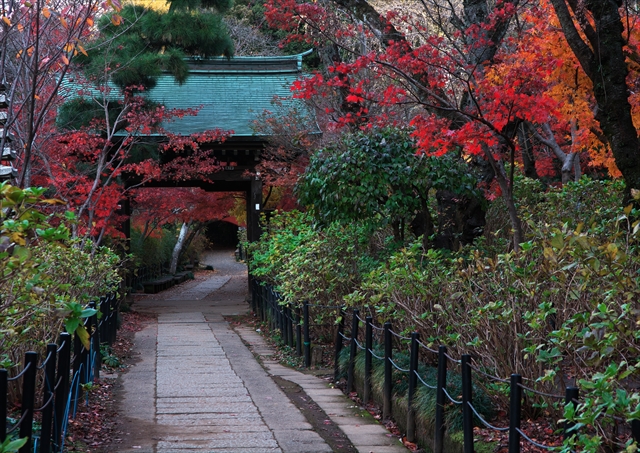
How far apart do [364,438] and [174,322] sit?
10.3m

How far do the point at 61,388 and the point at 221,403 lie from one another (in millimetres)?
2171

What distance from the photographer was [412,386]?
5672 mm

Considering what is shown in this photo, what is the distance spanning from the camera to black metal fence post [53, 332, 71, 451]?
495 cm

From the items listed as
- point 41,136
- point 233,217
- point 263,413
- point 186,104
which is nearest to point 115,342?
point 41,136

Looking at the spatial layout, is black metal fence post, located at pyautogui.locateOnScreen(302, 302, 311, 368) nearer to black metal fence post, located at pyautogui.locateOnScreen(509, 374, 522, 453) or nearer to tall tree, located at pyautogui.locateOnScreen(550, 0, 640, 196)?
tall tree, located at pyautogui.locateOnScreen(550, 0, 640, 196)

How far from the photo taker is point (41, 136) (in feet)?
38.8

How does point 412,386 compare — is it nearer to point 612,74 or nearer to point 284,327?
point 612,74

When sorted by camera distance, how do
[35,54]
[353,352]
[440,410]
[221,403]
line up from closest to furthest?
[440,410] < [35,54] < [221,403] < [353,352]

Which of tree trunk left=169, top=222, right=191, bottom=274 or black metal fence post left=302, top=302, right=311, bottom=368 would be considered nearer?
black metal fence post left=302, top=302, right=311, bottom=368

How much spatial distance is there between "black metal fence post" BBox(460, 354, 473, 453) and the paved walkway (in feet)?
3.42

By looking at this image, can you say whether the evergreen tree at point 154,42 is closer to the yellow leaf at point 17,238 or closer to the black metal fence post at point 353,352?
the black metal fence post at point 353,352

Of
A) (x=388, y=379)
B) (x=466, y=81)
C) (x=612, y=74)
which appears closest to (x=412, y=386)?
(x=388, y=379)

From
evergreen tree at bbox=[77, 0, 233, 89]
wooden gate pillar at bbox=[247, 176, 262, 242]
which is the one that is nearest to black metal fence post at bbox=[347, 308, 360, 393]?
evergreen tree at bbox=[77, 0, 233, 89]

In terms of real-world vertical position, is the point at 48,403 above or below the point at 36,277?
below
